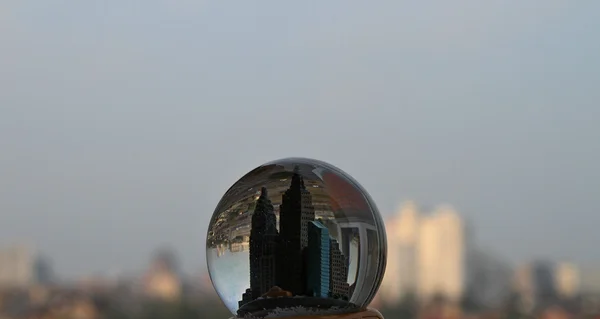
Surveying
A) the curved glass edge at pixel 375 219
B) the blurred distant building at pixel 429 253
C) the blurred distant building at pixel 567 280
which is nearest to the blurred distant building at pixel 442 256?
the blurred distant building at pixel 429 253

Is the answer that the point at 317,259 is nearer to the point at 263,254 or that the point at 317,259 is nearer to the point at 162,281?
the point at 263,254

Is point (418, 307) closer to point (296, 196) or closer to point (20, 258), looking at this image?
point (20, 258)

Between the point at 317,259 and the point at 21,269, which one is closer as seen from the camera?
the point at 317,259

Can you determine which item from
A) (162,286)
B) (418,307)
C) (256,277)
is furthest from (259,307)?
(418,307)

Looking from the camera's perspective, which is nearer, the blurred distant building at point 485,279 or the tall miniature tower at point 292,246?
the tall miniature tower at point 292,246

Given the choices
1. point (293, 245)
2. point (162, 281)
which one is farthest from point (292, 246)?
point (162, 281)

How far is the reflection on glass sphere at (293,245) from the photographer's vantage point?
40.9 inches

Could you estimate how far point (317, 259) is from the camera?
104 cm

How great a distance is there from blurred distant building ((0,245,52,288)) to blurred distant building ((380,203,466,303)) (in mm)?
5726

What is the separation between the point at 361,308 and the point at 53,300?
11248 millimetres

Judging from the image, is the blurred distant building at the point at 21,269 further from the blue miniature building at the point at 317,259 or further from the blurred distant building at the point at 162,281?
the blue miniature building at the point at 317,259

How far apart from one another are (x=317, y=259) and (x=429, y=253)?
40.9 ft

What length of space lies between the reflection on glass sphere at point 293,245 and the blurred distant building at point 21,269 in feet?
39.4

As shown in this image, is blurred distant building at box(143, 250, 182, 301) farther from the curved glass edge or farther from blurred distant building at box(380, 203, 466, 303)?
the curved glass edge
